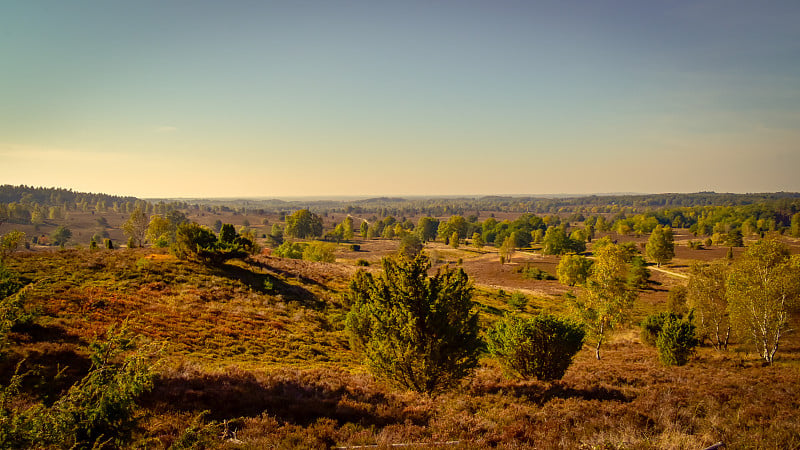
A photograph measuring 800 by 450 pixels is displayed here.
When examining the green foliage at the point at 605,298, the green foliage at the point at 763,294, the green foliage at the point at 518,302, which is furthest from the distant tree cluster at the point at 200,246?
the green foliage at the point at 763,294

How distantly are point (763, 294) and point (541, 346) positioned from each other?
24423 millimetres

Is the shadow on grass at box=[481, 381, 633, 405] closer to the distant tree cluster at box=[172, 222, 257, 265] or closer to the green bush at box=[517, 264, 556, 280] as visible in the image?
the distant tree cluster at box=[172, 222, 257, 265]

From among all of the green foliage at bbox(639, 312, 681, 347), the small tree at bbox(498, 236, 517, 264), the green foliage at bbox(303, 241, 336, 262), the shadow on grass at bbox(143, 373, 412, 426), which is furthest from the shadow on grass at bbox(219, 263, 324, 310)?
the small tree at bbox(498, 236, 517, 264)

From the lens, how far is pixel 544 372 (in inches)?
645

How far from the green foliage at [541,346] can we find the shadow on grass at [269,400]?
674cm

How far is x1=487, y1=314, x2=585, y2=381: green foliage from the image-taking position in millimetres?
16047

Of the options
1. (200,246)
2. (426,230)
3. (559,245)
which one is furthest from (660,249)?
(200,246)

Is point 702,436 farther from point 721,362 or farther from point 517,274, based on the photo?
point 517,274

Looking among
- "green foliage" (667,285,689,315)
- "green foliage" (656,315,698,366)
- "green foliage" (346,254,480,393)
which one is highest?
"green foliage" (346,254,480,393)

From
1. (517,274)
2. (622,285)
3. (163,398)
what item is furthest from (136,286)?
(517,274)

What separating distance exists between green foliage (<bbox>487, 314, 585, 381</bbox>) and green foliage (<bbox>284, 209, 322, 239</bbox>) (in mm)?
143211

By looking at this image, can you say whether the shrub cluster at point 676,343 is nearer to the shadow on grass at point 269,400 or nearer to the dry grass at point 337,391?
the dry grass at point 337,391

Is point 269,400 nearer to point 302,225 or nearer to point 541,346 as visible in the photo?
point 541,346

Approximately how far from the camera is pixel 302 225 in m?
154
